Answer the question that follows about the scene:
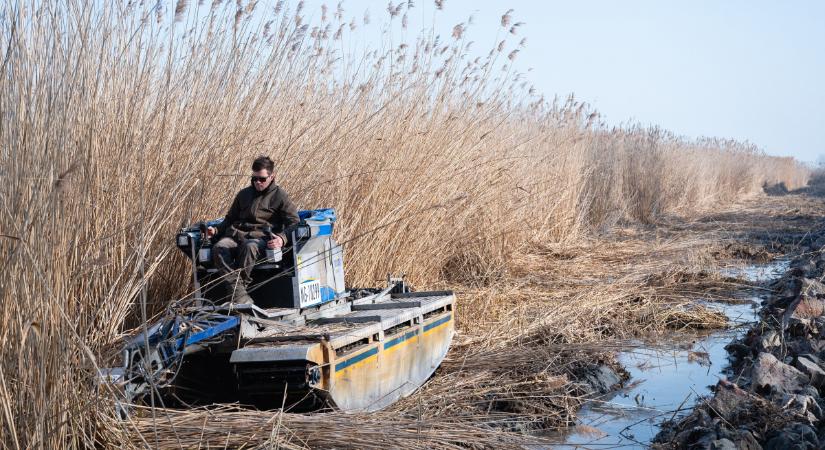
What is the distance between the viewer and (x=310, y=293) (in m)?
6.91

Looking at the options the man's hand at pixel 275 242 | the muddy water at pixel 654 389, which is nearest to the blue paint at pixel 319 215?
the man's hand at pixel 275 242

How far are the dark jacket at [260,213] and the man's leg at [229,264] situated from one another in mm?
340

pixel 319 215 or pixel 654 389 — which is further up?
pixel 319 215

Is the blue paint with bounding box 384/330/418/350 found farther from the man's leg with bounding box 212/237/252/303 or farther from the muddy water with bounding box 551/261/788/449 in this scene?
the muddy water with bounding box 551/261/788/449

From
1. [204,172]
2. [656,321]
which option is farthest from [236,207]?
[656,321]

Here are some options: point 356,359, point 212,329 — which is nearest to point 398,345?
point 356,359

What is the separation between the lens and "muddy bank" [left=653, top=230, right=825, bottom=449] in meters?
5.29

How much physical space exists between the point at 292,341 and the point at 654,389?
3053mm

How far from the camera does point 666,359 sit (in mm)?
8562

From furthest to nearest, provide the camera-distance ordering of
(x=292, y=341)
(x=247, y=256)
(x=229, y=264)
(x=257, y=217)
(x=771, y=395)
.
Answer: (x=257, y=217), (x=229, y=264), (x=247, y=256), (x=771, y=395), (x=292, y=341)

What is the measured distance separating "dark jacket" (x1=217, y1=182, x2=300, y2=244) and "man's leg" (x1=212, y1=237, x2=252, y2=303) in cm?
34

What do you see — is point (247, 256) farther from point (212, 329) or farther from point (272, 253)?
point (212, 329)

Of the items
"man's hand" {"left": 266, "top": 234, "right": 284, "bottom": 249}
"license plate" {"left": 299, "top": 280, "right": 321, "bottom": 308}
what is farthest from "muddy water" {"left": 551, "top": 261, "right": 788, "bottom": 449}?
"man's hand" {"left": 266, "top": 234, "right": 284, "bottom": 249}

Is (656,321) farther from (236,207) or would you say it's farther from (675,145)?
(675,145)
